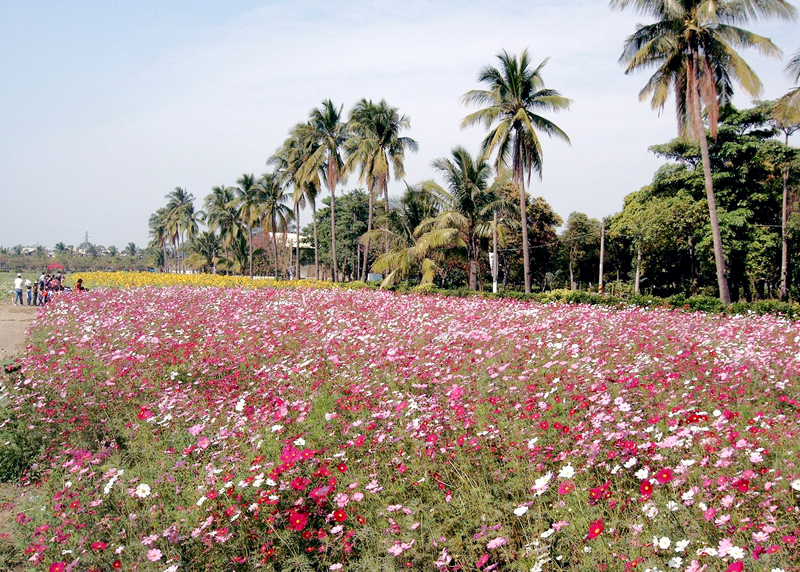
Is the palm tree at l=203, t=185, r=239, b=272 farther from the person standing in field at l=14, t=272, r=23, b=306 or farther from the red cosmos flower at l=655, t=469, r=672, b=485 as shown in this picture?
the red cosmos flower at l=655, t=469, r=672, b=485

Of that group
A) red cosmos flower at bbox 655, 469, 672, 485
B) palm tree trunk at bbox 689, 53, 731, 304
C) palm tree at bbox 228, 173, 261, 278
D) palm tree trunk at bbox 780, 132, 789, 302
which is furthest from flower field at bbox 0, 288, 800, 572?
palm tree at bbox 228, 173, 261, 278

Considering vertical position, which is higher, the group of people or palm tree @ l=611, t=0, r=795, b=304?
palm tree @ l=611, t=0, r=795, b=304

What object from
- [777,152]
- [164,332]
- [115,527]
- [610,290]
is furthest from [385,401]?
[610,290]

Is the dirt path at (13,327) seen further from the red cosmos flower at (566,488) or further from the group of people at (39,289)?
the red cosmos flower at (566,488)

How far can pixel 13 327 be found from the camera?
51.9ft

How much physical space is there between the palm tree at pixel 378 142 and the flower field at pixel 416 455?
2148 cm

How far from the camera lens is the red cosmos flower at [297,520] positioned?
3.33m

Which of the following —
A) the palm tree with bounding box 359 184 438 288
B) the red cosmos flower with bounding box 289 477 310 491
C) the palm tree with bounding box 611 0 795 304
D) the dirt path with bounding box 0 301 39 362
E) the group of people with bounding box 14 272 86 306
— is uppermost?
the palm tree with bounding box 611 0 795 304

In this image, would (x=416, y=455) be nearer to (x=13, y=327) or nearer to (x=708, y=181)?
(x=708, y=181)

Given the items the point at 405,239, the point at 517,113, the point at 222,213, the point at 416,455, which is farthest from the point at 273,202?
the point at 416,455

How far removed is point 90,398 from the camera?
6.11m

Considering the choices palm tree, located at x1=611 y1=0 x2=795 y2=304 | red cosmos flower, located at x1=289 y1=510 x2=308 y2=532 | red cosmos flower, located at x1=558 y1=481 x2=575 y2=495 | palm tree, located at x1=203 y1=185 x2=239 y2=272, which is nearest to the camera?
red cosmos flower, located at x1=558 y1=481 x2=575 y2=495

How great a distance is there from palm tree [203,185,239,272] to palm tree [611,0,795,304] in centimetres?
4625

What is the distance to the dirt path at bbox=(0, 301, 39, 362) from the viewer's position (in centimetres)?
1141
